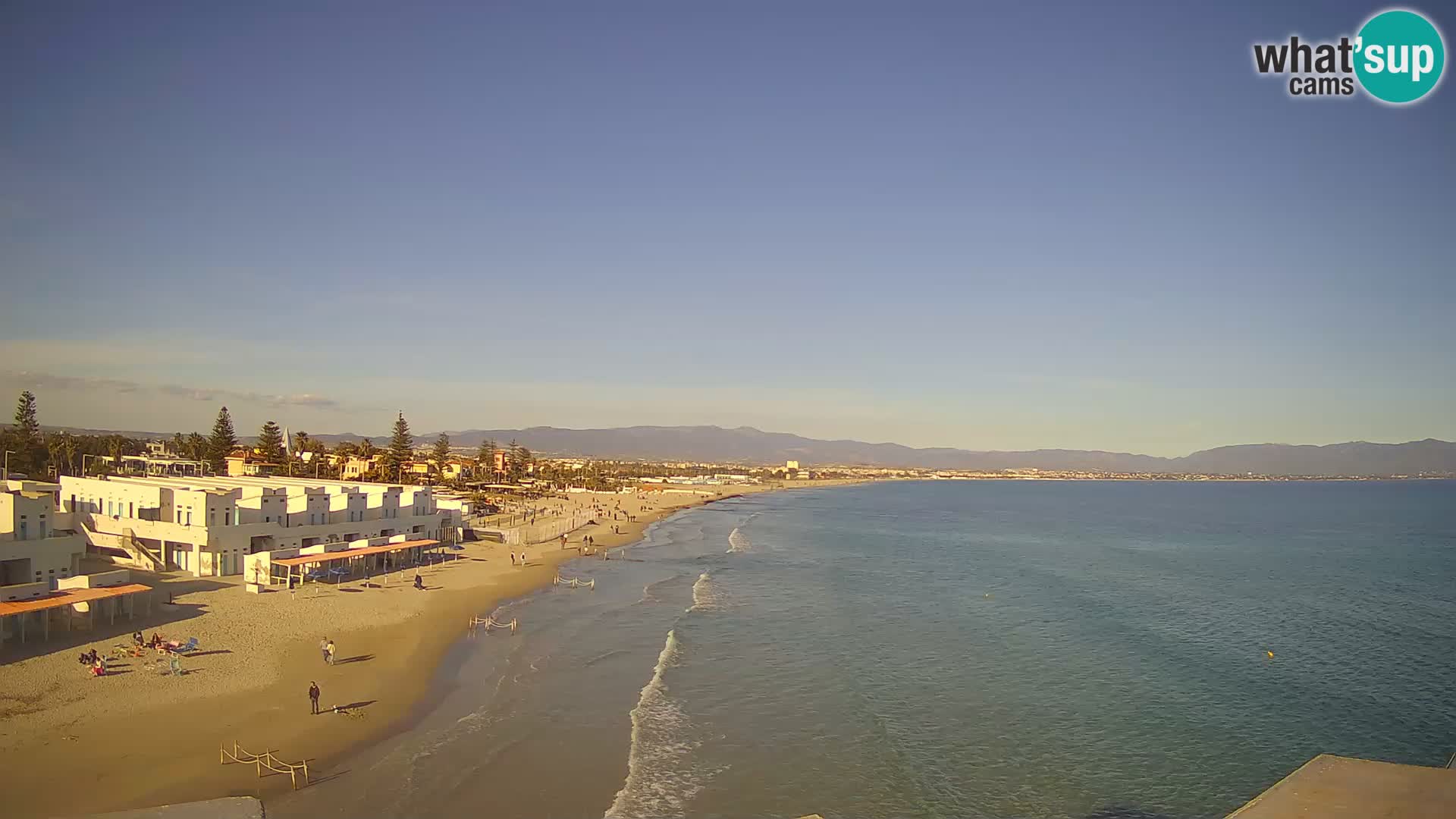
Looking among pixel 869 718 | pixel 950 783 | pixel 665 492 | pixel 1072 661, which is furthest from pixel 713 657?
pixel 665 492

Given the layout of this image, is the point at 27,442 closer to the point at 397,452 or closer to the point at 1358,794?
the point at 397,452

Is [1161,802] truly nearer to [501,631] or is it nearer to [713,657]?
[713,657]

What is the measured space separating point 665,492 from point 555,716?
12679 cm

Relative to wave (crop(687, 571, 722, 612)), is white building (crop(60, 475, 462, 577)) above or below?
above

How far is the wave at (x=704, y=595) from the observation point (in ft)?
128

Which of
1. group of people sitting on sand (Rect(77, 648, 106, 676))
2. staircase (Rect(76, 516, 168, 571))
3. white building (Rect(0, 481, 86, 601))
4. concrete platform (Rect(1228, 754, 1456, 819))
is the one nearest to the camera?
concrete platform (Rect(1228, 754, 1456, 819))

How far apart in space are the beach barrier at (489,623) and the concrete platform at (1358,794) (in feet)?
83.9

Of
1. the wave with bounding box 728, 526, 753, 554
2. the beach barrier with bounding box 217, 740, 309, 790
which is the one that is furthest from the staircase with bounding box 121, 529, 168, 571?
the wave with bounding box 728, 526, 753, 554

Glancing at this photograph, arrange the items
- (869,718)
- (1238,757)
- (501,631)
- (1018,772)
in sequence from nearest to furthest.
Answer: (1018,772), (1238,757), (869,718), (501,631)

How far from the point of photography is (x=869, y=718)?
2352 centimetres

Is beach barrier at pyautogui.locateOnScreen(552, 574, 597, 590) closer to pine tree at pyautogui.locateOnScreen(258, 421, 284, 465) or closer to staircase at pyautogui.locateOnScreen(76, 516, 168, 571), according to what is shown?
staircase at pyautogui.locateOnScreen(76, 516, 168, 571)

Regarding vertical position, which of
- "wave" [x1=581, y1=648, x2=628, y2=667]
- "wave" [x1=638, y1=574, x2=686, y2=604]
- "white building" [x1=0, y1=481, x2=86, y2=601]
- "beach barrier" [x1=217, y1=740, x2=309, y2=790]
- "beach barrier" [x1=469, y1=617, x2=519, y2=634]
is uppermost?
"white building" [x1=0, y1=481, x2=86, y2=601]

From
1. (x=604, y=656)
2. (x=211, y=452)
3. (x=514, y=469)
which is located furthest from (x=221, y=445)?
(x=604, y=656)

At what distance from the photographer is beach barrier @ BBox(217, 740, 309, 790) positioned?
17.4 m
